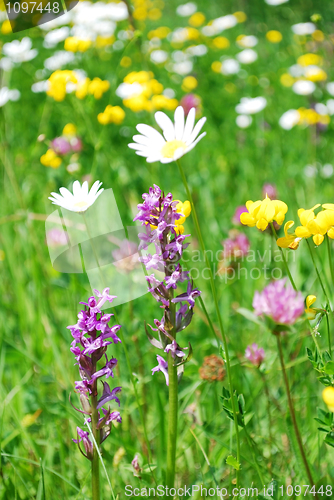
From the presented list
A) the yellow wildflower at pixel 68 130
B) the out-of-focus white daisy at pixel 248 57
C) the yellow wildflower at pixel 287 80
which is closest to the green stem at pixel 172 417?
A: the yellow wildflower at pixel 68 130

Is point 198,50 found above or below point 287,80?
above

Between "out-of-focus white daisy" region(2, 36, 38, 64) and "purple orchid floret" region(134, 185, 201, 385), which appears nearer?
"purple orchid floret" region(134, 185, 201, 385)

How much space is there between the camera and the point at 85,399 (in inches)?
26.2

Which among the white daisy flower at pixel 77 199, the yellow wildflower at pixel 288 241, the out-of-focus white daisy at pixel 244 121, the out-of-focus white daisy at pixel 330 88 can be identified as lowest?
the out-of-focus white daisy at pixel 244 121

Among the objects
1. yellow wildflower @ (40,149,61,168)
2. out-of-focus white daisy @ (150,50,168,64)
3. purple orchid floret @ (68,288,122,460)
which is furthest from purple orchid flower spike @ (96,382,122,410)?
out-of-focus white daisy @ (150,50,168,64)

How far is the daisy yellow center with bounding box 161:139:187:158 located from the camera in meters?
0.64

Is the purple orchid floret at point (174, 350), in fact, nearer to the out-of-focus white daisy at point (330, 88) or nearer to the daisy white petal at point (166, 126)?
the daisy white petal at point (166, 126)

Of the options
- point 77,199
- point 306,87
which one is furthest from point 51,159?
point 306,87

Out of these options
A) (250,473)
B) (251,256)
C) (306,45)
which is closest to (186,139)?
(250,473)

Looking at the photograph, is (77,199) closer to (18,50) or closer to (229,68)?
(18,50)

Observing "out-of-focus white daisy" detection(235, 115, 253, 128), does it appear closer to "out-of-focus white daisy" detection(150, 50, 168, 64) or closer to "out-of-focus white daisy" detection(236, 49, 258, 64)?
"out-of-focus white daisy" detection(236, 49, 258, 64)

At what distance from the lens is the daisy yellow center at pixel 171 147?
25.2 inches

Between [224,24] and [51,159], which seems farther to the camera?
[224,24]

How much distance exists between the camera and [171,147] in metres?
0.66
